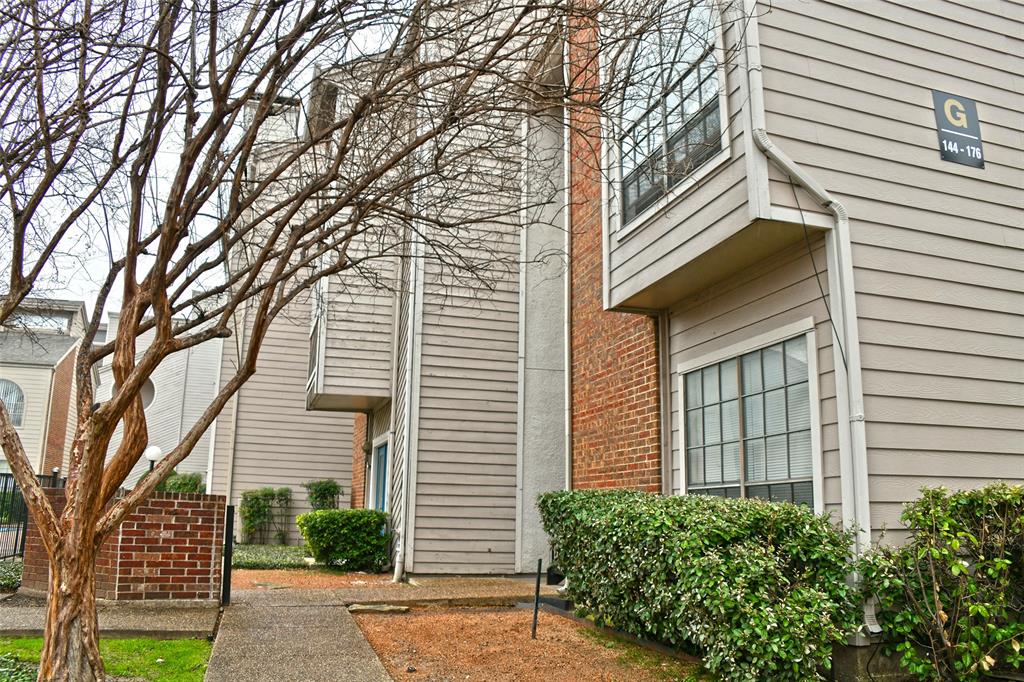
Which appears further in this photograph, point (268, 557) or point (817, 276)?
point (268, 557)

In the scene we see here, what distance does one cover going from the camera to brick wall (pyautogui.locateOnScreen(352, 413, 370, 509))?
16.6 m


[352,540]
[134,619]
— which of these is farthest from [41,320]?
[134,619]

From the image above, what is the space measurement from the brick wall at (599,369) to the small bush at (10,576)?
618 centimetres

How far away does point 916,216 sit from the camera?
21.2 feet

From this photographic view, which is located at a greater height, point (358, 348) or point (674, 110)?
point (674, 110)

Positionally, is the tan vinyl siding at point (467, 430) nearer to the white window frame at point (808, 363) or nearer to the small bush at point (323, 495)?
the white window frame at point (808, 363)

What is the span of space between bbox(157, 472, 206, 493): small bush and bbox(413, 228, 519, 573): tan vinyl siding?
9.56 m

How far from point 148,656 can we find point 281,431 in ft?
43.0

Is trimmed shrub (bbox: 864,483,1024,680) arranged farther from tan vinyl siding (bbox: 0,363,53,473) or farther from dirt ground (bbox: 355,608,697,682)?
tan vinyl siding (bbox: 0,363,53,473)

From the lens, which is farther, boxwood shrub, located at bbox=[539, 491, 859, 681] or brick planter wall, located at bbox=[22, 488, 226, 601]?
brick planter wall, located at bbox=[22, 488, 226, 601]

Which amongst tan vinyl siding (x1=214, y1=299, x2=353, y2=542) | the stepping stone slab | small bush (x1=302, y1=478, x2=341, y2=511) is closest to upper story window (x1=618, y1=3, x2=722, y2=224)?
the stepping stone slab

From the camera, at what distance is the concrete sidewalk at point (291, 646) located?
5.76 m

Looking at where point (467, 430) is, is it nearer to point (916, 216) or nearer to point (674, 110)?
point (674, 110)

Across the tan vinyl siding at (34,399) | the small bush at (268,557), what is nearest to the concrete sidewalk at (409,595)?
the small bush at (268,557)
